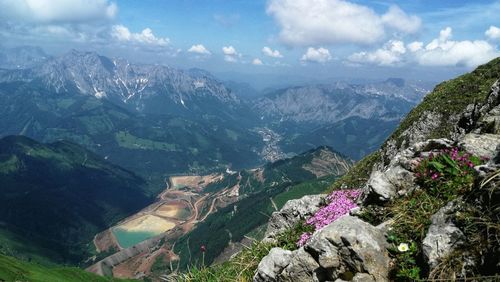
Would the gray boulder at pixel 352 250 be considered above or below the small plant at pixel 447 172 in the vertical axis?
below

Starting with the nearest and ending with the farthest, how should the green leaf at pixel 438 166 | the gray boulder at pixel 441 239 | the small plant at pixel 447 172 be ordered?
1. the gray boulder at pixel 441 239
2. the small plant at pixel 447 172
3. the green leaf at pixel 438 166

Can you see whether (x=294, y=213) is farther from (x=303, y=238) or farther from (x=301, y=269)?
(x=301, y=269)

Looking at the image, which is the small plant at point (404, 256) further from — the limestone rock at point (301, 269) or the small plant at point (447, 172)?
the limestone rock at point (301, 269)

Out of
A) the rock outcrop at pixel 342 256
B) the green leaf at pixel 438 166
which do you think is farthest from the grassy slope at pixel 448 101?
the rock outcrop at pixel 342 256

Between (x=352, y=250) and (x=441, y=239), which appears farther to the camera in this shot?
(x=352, y=250)

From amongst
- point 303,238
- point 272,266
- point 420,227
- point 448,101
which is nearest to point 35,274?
point 448,101

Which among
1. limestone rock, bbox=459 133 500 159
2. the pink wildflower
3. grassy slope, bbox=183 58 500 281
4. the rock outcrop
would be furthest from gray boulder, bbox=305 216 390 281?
grassy slope, bbox=183 58 500 281

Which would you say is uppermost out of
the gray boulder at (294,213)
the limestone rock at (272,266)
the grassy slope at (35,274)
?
the limestone rock at (272,266)
